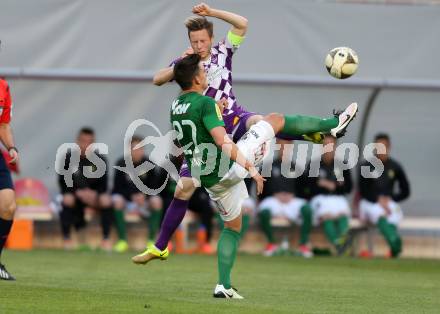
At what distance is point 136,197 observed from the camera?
1694 centimetres

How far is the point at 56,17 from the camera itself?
1559 cm

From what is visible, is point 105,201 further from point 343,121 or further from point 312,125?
point 312,125

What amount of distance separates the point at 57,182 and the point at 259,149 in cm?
853

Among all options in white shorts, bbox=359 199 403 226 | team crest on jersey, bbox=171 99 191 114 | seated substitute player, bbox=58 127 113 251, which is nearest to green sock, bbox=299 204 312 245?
white shorts, bbox=359 199 403 226

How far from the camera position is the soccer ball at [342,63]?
407 inches

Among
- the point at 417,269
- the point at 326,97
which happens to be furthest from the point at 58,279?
the point at 326,97

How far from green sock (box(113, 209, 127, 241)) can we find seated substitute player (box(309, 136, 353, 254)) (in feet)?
9.52

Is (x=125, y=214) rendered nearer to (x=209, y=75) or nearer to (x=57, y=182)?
(x=57, y=182)

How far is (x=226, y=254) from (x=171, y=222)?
864mm

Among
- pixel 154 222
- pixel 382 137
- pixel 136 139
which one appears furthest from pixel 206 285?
pixel 382 137

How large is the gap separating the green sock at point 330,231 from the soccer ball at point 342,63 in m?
6.73

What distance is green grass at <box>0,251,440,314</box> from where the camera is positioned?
330 inches
